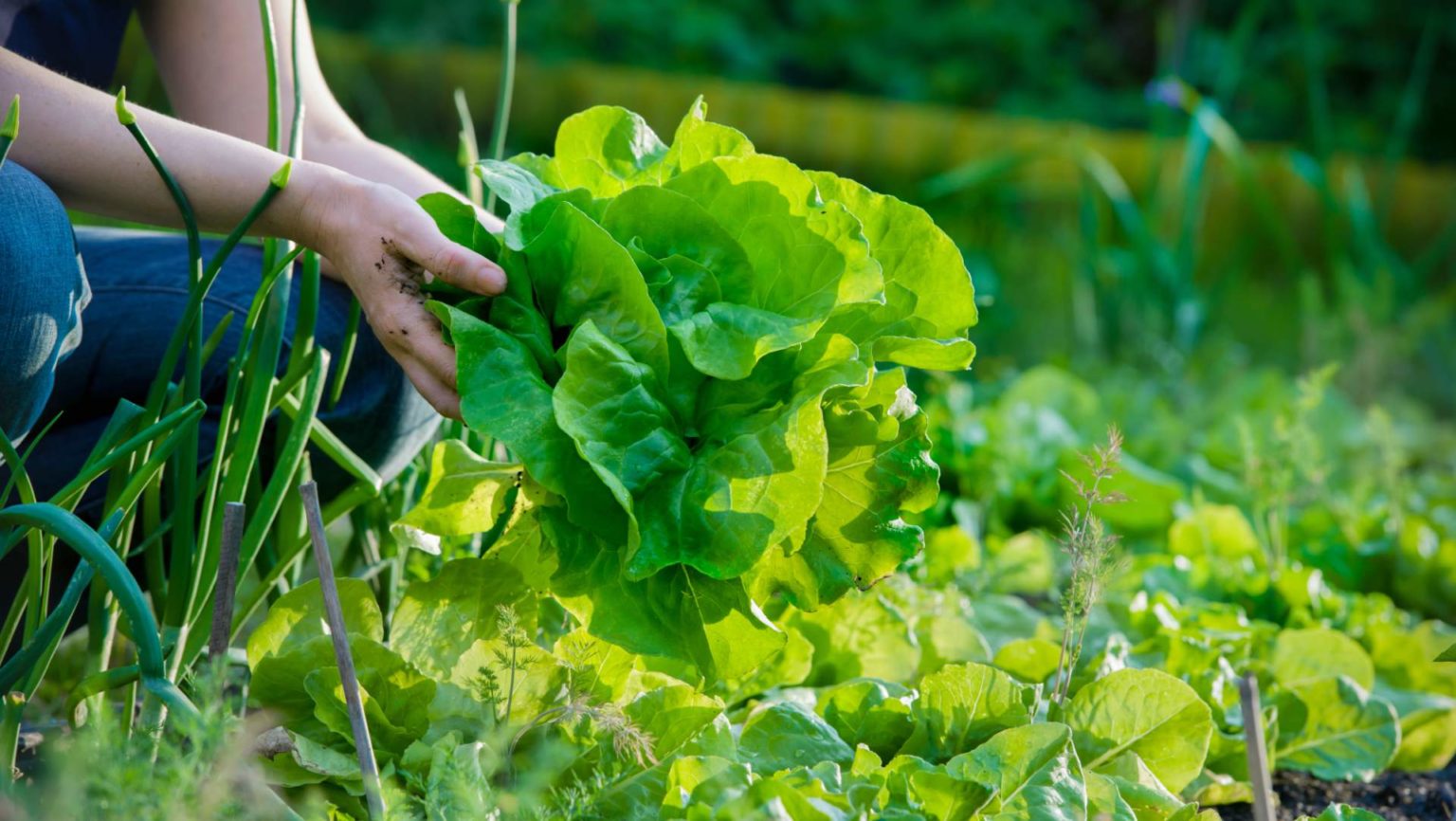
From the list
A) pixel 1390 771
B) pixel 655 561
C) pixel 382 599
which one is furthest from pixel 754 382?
pixel 1390 771

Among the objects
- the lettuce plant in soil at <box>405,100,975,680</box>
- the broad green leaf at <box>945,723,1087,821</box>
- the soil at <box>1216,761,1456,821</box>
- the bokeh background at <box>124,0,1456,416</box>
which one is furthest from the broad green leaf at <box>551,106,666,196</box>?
the bokeh background at <box>124,0,1456,416</box>

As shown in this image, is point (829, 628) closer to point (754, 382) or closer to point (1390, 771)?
point (754, 382)

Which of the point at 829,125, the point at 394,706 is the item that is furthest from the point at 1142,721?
the point at 829,125

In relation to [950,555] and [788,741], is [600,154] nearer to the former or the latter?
[788,741]

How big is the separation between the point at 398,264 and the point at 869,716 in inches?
18.5

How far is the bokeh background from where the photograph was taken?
311 centimetres

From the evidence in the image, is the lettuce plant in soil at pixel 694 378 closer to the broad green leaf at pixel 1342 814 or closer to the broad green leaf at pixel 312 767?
the broad green leaf at pixel 312 767

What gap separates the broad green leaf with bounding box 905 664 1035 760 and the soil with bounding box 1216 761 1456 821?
307mm

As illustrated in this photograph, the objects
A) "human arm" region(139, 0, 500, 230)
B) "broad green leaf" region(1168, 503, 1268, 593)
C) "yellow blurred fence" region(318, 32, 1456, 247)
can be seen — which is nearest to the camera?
"human arm" region(139, 0, 500, 230)

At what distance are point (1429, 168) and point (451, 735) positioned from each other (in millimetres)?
4436

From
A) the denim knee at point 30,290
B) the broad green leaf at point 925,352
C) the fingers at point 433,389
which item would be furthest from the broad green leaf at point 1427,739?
the denim knee at point 30,290

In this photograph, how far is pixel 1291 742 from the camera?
117 cm

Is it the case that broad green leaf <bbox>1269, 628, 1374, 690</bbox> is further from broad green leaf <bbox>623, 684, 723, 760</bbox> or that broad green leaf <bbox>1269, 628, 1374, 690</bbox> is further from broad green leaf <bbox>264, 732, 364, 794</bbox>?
broad green leaf <bbox>264, 732, 364, 794</bbox>

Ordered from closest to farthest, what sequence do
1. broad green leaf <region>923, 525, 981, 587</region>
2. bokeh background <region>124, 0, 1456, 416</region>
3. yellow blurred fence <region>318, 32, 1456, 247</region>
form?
broad green leaf <region>923, 525, 981, 587</region>, bokeh background <region>124, 0, 1456, 416</region>, yellow blurred fence <region>318, 32, 1456, 247</region>
